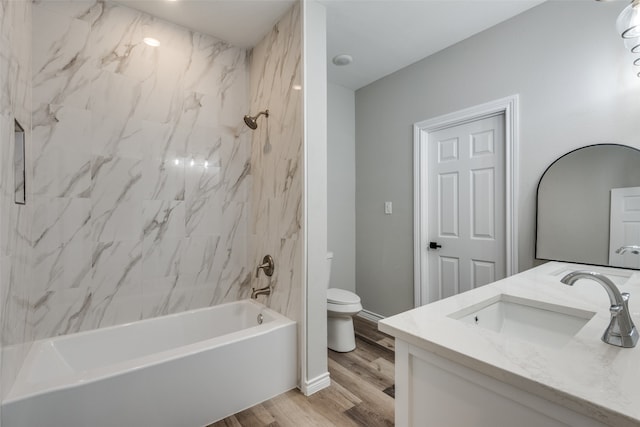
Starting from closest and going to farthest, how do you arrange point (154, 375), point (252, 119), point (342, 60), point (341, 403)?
1. point (154, 375)
2. point (341, 403)
3. point (252, 119)
4. point (342, 60)

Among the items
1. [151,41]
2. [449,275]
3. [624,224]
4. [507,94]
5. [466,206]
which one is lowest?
[449,275]

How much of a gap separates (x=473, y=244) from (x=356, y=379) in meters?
1.38

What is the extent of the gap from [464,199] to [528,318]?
1.40 meters

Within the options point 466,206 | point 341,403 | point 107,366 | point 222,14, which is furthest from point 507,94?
point 107,366

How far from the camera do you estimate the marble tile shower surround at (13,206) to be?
3.79 ft

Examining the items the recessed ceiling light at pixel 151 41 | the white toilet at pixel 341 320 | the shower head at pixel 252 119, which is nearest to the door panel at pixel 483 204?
the white toilet at pixel 341 320

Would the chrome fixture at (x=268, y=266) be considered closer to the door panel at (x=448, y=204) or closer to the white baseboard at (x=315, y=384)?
the white baseboard at (x=315, y=384)

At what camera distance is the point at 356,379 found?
6.46 feet

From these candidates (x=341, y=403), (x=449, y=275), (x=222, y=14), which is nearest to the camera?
(x=341, y=403)

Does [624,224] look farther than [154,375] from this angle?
Yes

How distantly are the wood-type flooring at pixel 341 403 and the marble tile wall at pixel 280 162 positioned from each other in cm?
49

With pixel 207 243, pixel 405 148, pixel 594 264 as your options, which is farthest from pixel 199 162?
pixel 594 264

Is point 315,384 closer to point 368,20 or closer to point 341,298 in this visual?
point 341,298

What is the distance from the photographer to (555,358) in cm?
70
